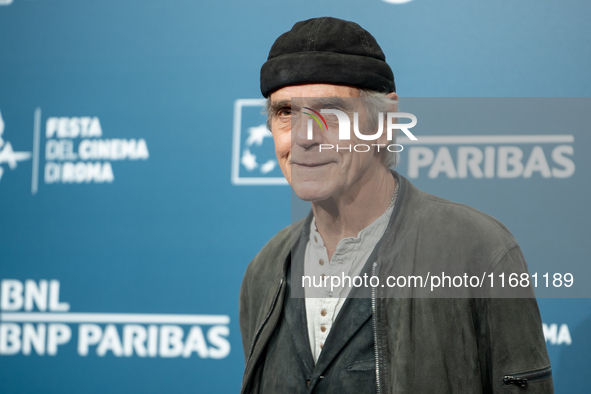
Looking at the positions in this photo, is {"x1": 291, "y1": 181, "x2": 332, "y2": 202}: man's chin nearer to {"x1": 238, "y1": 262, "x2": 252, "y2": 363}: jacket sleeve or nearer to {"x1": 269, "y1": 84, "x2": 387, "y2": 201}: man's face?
{"x1": 269, "y1": 84, "x2": 387, "y2": 201}: man's face

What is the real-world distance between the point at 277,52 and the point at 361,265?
452mm

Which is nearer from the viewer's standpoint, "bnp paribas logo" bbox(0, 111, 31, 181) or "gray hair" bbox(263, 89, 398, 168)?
"gray hair" bbox(263, 89, 398, 168)

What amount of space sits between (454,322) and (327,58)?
1.75 feet

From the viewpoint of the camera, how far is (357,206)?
1.01 m

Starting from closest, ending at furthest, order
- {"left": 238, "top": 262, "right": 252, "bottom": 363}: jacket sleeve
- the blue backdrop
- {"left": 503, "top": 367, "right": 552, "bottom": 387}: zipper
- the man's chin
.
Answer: {"left": 503, "top": 367, "right": 552, "bottom": 387}: zipper
the man's chin
{"left": 238, "top": 262, "right": 252, "bottom": 363}: jacket sleeve
the blue backdrop

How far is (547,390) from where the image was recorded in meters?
0.87

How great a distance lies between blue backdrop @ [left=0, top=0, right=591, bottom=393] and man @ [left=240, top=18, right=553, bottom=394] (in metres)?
0.90

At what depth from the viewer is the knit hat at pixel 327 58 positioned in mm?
938

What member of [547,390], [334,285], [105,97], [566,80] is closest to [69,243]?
[105,97]

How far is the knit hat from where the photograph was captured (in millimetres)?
938

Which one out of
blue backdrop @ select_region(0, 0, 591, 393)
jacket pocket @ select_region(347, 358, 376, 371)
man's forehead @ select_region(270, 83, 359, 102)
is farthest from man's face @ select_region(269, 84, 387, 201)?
blue backdrop @ select_region(0, 0, 591, 393)

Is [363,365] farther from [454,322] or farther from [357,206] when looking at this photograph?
[357,206]

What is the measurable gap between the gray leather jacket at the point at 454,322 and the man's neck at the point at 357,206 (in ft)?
0.17

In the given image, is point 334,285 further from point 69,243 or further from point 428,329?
point 69,243
